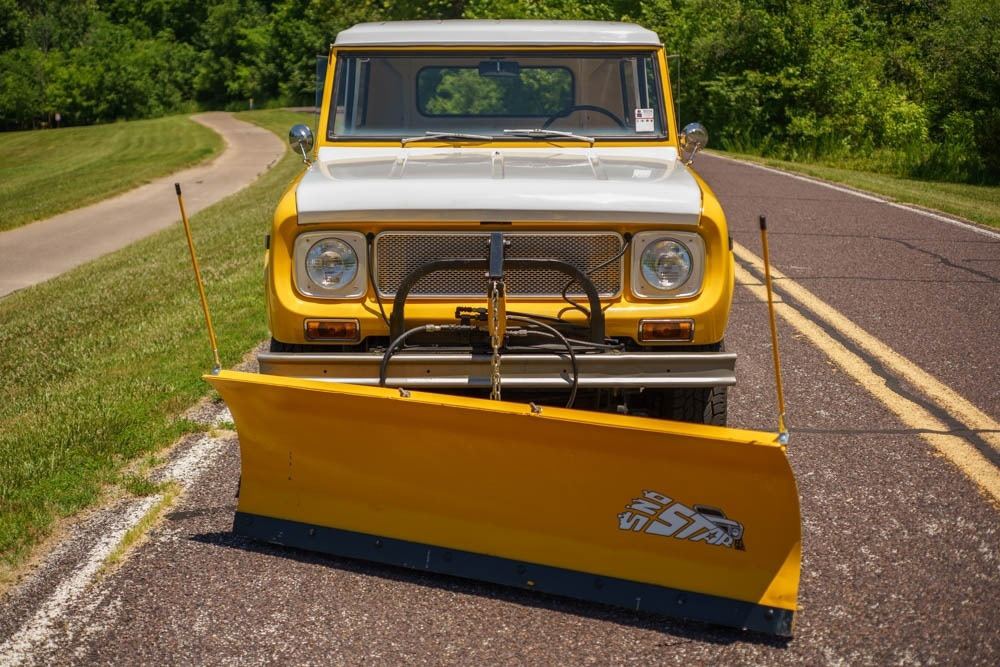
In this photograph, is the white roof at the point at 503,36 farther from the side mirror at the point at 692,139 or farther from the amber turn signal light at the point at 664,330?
the amber turn signal light at the point at 664,330

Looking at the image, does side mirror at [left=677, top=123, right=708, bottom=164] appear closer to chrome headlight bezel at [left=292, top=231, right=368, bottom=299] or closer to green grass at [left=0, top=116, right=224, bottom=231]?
chrome headlight bezel at [left=292, top=231, right=368, bottom=299]

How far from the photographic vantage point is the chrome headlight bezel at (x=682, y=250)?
14.4 feet

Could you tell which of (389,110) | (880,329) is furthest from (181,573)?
(880,329)

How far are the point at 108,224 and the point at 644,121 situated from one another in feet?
51.2

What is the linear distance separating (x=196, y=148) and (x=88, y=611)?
35370mm

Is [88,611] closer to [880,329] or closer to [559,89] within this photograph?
[559,89]

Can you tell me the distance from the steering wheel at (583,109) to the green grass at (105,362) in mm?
2395

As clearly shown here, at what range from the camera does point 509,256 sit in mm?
4367

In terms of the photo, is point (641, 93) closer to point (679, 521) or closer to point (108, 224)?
point (679, 521)

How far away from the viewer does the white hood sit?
14.1 ft

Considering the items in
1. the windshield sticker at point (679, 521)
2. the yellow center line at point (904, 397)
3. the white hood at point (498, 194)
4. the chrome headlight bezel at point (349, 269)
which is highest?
the white hood at point (498, 194)

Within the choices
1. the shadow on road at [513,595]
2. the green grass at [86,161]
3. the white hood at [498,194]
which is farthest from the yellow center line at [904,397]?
the green grass at [86,161]

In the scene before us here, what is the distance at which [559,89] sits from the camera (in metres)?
5.74

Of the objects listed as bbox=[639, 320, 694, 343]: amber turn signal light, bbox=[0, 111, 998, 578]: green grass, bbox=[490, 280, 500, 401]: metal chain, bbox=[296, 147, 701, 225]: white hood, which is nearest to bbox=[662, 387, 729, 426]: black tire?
bbox=[639, 320, 694, 343]: amber turn signal light
